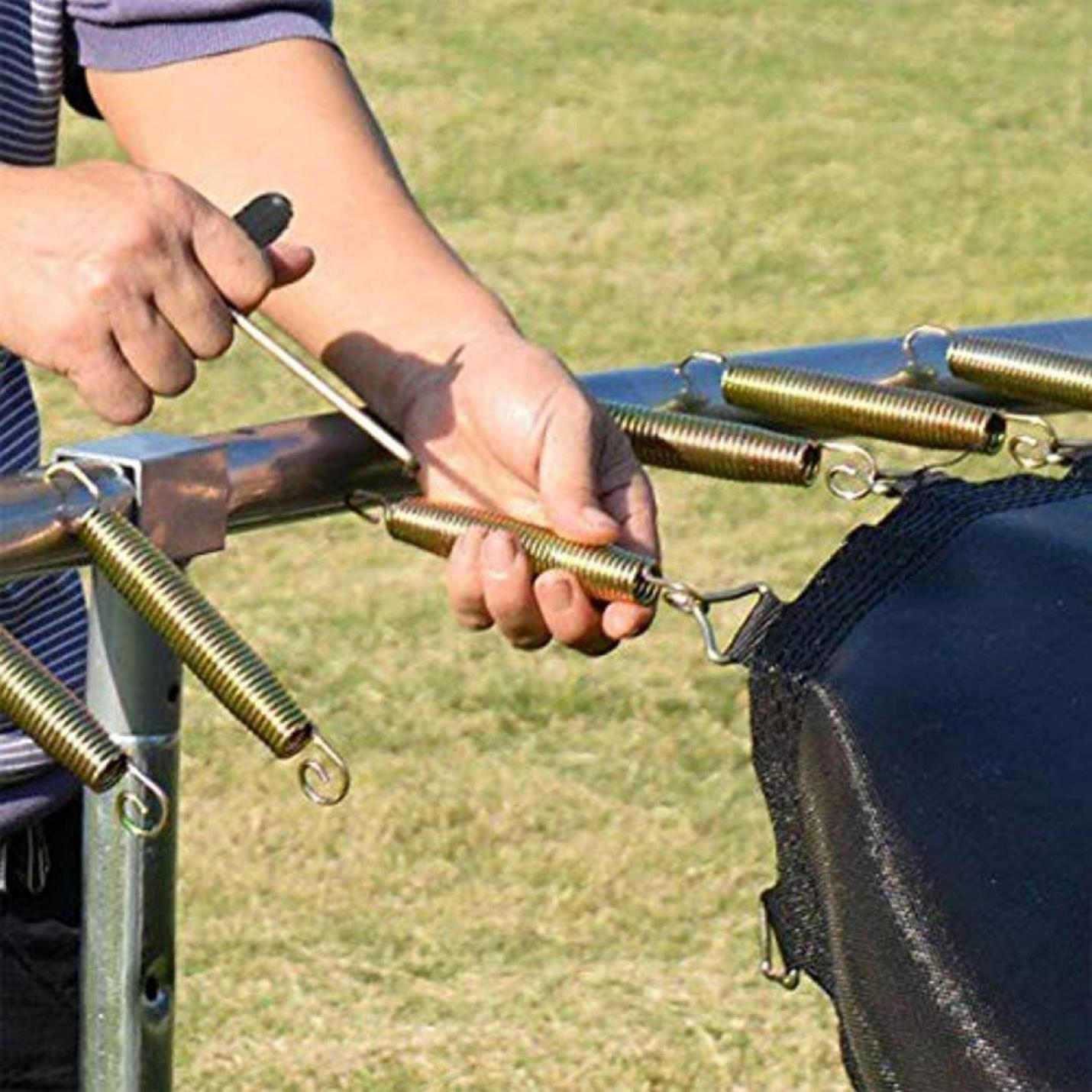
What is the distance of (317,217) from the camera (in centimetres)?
125

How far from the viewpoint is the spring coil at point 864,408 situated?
1088 mm

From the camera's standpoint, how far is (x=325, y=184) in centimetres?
126

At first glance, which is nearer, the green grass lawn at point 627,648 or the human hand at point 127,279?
the human hand at point 127,279

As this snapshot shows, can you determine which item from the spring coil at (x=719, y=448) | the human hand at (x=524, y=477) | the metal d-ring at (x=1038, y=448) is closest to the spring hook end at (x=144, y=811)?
the human hand at (x=524, y=477)

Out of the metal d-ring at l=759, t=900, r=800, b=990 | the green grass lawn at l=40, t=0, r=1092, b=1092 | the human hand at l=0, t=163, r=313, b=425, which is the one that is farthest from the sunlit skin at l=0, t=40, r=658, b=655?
the green grass lawn at l=40, t=0, r=1092, b=1092

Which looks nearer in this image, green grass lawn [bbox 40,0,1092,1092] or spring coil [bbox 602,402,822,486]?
spring coil [bbox 602,402,822,486]

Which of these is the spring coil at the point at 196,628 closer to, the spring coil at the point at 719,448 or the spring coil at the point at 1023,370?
the spring coil at the point at 719,448

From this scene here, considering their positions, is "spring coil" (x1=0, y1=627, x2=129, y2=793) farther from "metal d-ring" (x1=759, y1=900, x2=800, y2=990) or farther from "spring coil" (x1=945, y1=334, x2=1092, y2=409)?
"spring coil" (x1=945, y1=334, x2=1092, y2=409)

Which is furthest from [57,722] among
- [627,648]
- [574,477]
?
[627,648]

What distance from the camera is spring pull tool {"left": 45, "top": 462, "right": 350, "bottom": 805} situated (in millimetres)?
933

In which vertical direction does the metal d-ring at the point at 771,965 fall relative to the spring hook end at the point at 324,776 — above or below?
below

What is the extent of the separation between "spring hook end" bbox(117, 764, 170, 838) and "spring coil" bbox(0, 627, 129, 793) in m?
0.03

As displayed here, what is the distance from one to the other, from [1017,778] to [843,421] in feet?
0.89

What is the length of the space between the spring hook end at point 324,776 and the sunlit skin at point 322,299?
0.29 feet
